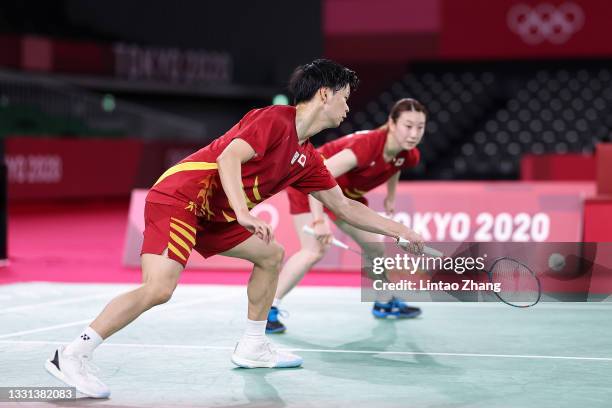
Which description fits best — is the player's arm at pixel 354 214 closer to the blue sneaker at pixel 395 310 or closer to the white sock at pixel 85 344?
the white sock at pixel 85 344

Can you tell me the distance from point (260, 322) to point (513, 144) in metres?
21.4

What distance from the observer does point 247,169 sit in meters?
5.25

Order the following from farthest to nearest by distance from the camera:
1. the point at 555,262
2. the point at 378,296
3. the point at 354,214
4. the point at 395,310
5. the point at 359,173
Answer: the point at 555,262 → the point at 395,310 → the point at 378,296 → the point at 359,173 → the point at 354,214

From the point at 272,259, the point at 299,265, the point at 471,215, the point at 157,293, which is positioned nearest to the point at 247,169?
the point at 272,259

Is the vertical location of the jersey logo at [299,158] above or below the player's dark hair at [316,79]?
below

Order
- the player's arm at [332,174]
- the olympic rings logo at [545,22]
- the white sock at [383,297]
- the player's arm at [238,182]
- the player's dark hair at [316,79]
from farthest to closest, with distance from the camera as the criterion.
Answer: the olympic rings logo at [545,22] → the white sock at [383,297] → the player's arm at [332,174] → the player's dark hair at [316,79] → the player's arm at [238,182]

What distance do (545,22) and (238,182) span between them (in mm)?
22820

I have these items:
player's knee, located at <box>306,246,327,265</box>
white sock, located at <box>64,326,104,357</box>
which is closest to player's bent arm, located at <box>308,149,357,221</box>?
player's knee, located at <box>306,246,327,265</box>

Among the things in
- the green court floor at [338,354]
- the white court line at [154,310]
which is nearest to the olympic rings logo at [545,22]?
the green court floor at [338,354]

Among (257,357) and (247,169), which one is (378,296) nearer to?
(257,357)

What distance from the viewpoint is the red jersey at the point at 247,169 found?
5109mm

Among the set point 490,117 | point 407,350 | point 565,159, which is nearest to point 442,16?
point 490,117

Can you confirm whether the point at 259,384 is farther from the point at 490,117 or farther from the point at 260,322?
the point at 490,117

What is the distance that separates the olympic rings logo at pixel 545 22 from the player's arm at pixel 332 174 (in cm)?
2042
